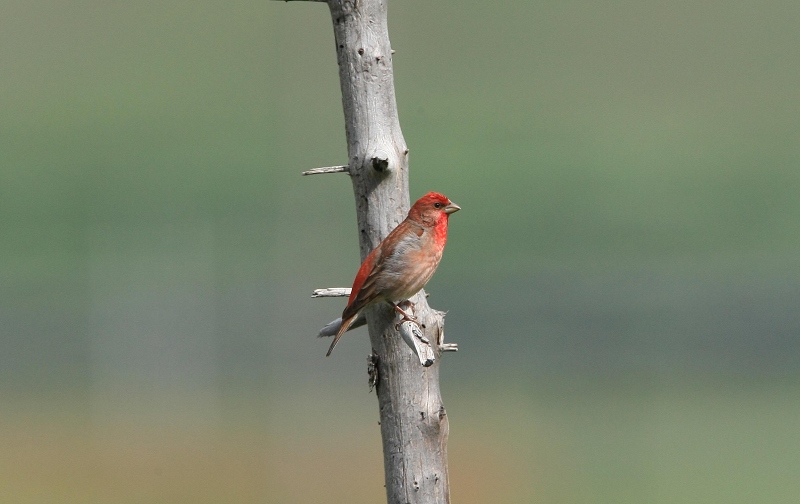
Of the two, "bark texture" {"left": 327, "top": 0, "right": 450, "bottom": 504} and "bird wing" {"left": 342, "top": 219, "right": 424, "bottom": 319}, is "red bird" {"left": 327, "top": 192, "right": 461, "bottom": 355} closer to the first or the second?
"bird wing" {"left": 342, "top": 219, "right": 424, "bottom": 319}

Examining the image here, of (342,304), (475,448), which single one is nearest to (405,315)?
(342,304)

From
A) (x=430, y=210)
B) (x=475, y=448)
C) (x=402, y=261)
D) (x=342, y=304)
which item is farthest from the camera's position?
(x=475, y=448)

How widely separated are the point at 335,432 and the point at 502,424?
9.06ft

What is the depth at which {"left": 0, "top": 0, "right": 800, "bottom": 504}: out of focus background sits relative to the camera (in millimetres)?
15508

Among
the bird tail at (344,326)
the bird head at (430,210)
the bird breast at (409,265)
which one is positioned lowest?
the bird tail at (344,326)

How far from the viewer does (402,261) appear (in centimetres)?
439

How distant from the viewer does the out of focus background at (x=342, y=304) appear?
1551 centimetres

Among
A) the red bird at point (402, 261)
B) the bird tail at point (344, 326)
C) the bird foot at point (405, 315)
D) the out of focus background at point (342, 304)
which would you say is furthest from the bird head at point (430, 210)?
the out of focus background at point (342, 304)

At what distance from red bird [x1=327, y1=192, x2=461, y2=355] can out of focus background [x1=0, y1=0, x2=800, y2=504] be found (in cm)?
995

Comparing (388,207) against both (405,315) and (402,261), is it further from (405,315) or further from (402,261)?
(405,315)

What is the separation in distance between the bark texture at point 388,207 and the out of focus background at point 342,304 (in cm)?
1005

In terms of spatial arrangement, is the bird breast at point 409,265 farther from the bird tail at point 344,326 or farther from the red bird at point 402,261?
the bird tail at point 344,326

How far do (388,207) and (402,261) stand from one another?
27cm

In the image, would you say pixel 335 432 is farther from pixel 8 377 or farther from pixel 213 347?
pixel 8 377
